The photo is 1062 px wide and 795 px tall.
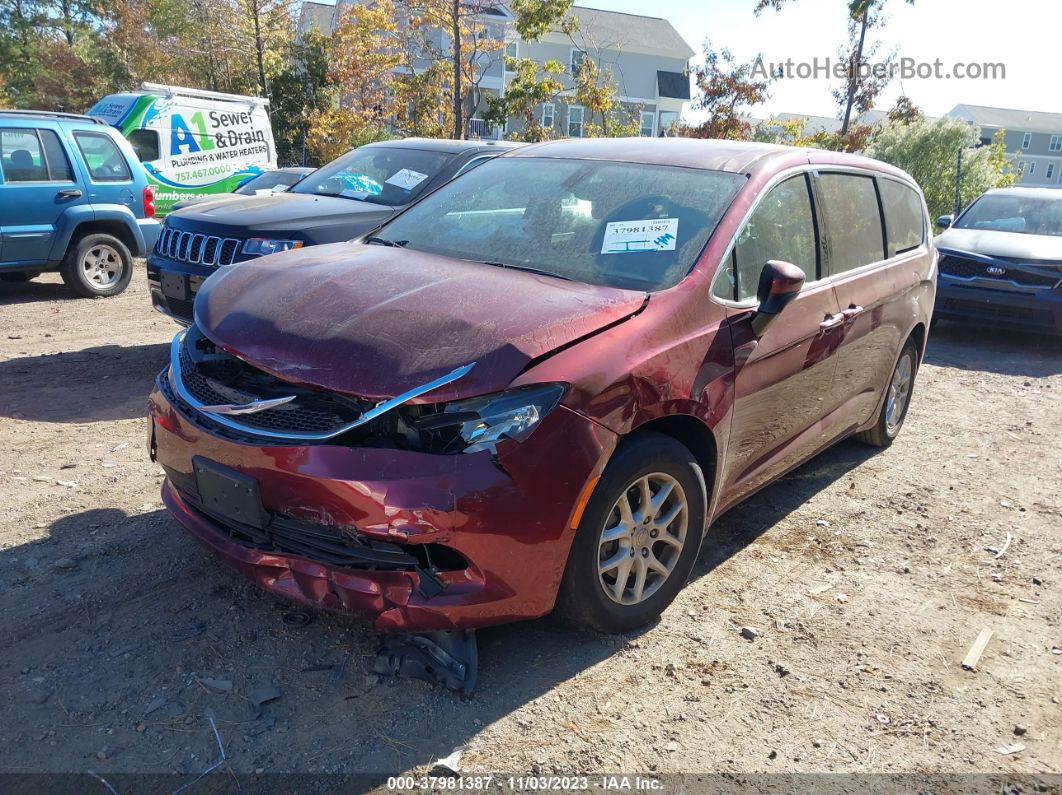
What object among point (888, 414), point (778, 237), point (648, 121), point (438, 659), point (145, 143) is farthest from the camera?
point (648, 121)

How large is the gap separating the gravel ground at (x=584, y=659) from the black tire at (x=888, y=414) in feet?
2.57

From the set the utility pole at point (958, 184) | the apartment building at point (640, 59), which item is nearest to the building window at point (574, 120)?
the apartment building at point (640, 59)

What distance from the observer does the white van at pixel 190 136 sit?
47.5 feet

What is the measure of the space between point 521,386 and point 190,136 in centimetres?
1454

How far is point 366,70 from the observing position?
23125mm

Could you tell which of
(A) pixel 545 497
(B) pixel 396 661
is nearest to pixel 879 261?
(A) pixel 545 497

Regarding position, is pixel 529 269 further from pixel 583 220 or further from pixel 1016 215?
pixel 1016 215

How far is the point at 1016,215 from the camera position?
34.9 feet

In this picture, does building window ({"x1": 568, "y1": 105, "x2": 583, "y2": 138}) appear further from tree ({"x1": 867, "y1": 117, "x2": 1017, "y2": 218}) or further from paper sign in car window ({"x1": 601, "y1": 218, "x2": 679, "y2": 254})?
paper sign in car window ({"x1": 601, "y1": 218, "x2": 679, "y2": 254})

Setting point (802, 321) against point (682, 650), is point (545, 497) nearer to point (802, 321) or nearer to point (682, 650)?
point (682, 650)

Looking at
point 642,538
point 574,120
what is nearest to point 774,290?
point 642,538

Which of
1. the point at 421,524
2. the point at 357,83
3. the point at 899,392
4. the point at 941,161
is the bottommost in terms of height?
→ the point at 899,392

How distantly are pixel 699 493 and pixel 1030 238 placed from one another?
8.70m

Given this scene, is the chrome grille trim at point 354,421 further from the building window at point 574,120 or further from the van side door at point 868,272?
the building window at point 574,120
